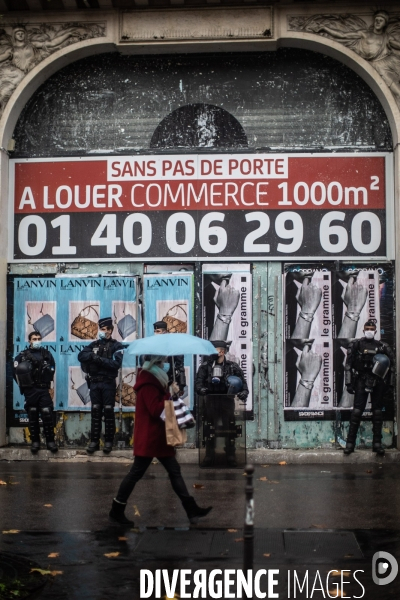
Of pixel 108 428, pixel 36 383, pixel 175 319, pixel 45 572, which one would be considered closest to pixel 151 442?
pixel 45 572

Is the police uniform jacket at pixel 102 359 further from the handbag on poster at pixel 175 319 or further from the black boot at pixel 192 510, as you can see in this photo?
the black boot at pixel 192 510

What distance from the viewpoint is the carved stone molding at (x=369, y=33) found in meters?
14.8

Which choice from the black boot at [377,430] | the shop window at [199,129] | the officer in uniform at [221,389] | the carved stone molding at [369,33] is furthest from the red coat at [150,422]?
the carved stone molding at [369,33]

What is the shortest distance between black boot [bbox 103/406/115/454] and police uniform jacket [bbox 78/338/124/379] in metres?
0.57

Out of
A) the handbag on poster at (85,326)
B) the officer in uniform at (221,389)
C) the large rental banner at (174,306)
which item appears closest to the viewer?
the officer in uniform at (221,389)

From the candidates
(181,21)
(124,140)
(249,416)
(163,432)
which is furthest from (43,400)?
(181,21)

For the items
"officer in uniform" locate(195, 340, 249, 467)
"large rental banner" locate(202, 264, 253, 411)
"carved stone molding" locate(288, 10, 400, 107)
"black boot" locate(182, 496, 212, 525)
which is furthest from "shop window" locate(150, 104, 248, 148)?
"black boot" locate(182, 496, 212, 525)

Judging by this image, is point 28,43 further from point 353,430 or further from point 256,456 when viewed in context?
point 353,430

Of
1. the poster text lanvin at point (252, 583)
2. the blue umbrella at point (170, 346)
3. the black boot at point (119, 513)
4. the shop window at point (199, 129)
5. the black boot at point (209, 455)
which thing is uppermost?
the shop window at point (199, 129)

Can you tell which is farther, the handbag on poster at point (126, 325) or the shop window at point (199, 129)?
the shop window at point (199, 129)

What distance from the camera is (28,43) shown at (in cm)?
1540

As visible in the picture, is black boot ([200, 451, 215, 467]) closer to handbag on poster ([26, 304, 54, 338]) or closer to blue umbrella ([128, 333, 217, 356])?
handbag on poster ([26, 304, 54, 338])

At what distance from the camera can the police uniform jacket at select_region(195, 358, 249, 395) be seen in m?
14.0

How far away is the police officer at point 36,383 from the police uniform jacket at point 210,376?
2.46 metres
